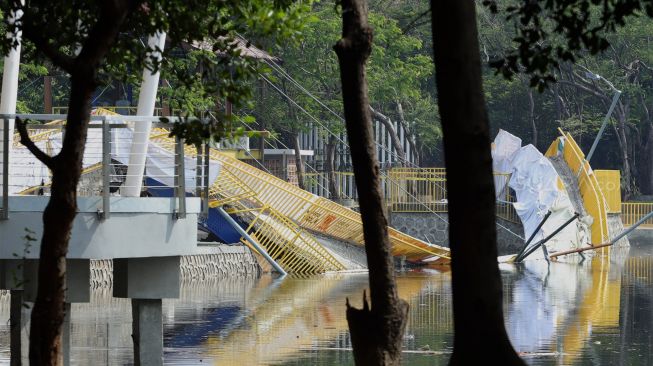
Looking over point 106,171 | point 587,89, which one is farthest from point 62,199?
point 587,89

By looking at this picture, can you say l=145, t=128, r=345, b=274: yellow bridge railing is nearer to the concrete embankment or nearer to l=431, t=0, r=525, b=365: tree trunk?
the concrete embankment

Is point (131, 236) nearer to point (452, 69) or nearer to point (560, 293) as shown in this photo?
point (452, 69)

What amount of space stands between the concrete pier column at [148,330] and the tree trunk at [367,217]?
4759 mm

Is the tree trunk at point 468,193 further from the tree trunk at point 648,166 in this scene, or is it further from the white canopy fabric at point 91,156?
the tree trunk at point 648,166

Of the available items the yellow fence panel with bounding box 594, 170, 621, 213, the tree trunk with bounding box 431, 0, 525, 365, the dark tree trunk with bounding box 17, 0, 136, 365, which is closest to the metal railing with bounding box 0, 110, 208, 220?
the dark tree trunk with bounding box 17, 0, 136, 365

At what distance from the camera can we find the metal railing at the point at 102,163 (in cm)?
1412

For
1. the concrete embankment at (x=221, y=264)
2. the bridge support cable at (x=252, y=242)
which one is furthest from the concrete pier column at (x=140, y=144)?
the bridge support cable at (x=252, y=242)

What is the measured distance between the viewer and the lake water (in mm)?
19422

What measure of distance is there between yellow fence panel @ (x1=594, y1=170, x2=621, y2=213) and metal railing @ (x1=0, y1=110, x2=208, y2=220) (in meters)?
21.1

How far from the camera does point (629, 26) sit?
5638 centimetres

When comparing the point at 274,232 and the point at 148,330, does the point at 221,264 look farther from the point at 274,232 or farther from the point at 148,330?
the point at 148,330

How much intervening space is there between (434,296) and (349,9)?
20038mm

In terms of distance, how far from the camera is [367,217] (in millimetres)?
10594

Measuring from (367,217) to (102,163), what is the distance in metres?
4.78
